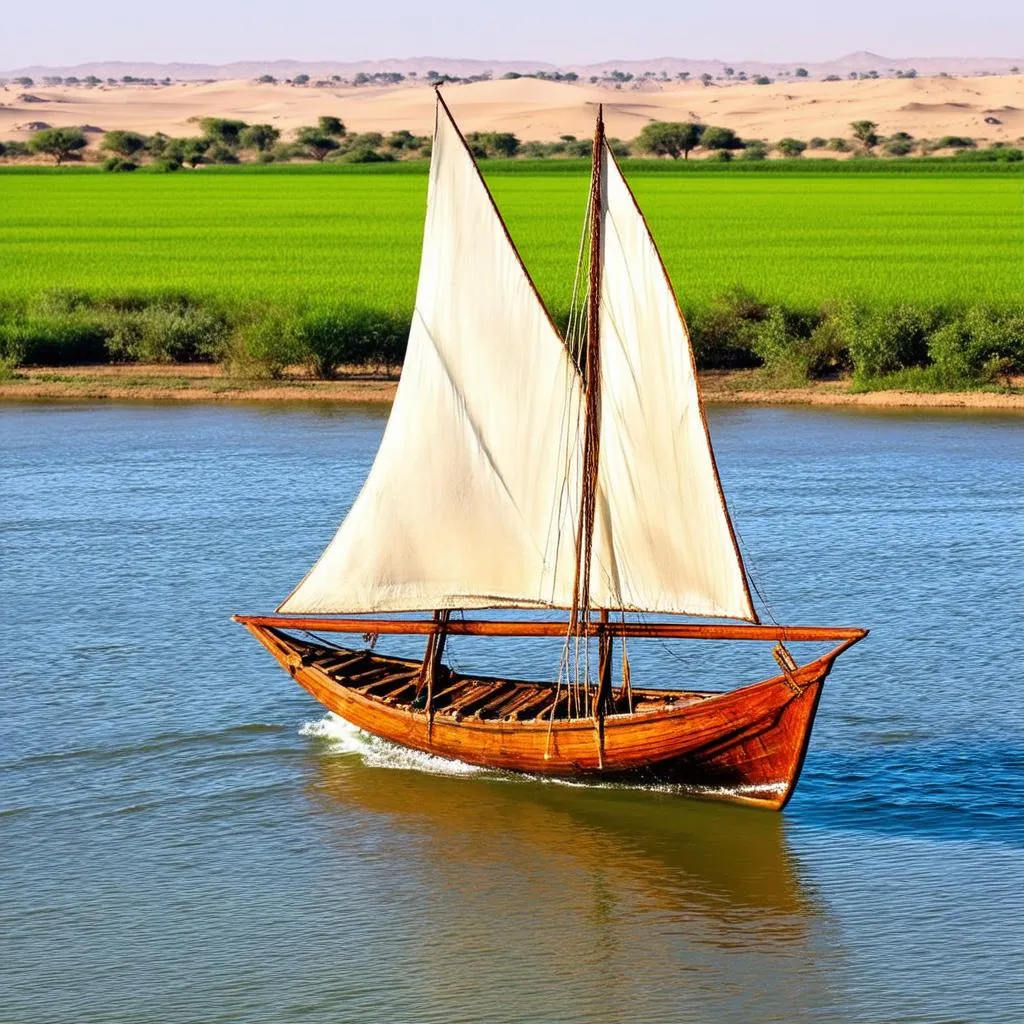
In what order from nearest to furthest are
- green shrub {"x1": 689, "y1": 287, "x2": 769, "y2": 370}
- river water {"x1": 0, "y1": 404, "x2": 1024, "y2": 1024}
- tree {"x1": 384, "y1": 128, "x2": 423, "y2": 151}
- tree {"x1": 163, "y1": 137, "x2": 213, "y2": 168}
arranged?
river water {"x1": 0, "y1": 404, "x2": 1024, "y2": 1024} < green shrub {"x1": 689, "y1": 287, "x2": 769, "y2": 370} < tree {"x1": 163, "y1": 137, "x2": 213, "y2": 168} < tree {"x1": 384, "y1": 128, "x2": 423, "y2": 151}

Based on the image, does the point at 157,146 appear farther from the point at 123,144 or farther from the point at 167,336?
the point at 167,336

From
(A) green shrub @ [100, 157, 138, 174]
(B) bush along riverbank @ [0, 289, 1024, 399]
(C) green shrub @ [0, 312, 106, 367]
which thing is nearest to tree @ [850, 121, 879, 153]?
(A) green shrub @ [100, 157, 138, 174]

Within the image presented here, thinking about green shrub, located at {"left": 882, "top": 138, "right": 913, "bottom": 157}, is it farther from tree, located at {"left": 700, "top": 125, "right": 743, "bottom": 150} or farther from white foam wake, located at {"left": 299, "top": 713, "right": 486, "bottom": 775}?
white foam wake, located at {"left": 299, "top": 713, "right": 486, "bottom": 775}

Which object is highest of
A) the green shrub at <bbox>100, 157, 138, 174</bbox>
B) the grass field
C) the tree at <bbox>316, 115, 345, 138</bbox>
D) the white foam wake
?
the tree at <bbox>316, 115, 345, 138</bbox>

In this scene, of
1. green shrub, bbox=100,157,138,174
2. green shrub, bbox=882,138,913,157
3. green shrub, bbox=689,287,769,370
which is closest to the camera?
green shrub, bbox=689,287,769,370

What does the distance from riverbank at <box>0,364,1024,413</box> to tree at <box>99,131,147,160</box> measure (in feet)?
329

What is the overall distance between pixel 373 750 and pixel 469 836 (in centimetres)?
256

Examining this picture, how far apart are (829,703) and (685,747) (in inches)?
162

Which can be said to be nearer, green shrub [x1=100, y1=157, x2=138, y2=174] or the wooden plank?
the wooden plank

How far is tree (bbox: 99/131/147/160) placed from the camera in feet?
463

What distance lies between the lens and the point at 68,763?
765 inches

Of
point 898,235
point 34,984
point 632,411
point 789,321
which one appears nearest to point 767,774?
point 632,411

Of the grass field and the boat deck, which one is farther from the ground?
the grass field

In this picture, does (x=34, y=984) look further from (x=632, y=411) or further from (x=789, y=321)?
(x=789, y=321)
